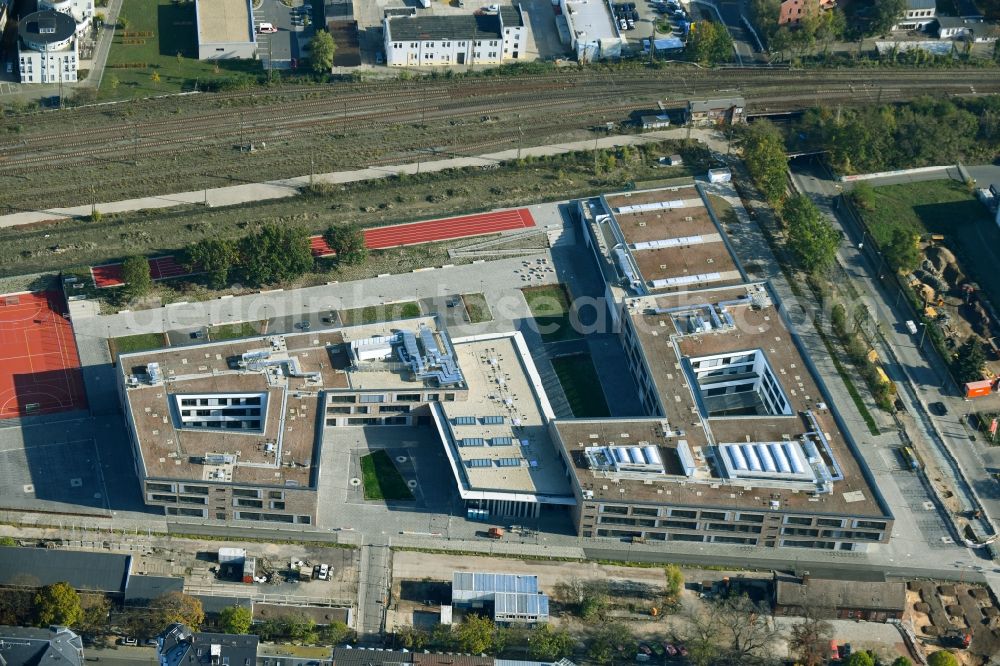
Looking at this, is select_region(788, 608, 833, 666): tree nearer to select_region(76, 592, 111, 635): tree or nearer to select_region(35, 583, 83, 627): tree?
select_region(76, 592, 111, 635): tree

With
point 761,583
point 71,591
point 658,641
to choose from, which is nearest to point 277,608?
point 71,591

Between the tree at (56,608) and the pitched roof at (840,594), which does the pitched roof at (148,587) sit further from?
the pitched roof at (840,594)

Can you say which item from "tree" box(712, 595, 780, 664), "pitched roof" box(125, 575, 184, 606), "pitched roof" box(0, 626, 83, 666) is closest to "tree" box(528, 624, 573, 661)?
"tree" box(712, 595, 780, 664)

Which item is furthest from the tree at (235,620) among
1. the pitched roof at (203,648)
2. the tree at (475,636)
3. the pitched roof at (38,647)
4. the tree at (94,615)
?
the tree at (475,636)

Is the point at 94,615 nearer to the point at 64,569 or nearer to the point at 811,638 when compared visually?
the point at 64,569

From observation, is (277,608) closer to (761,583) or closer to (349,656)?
(349,656)
